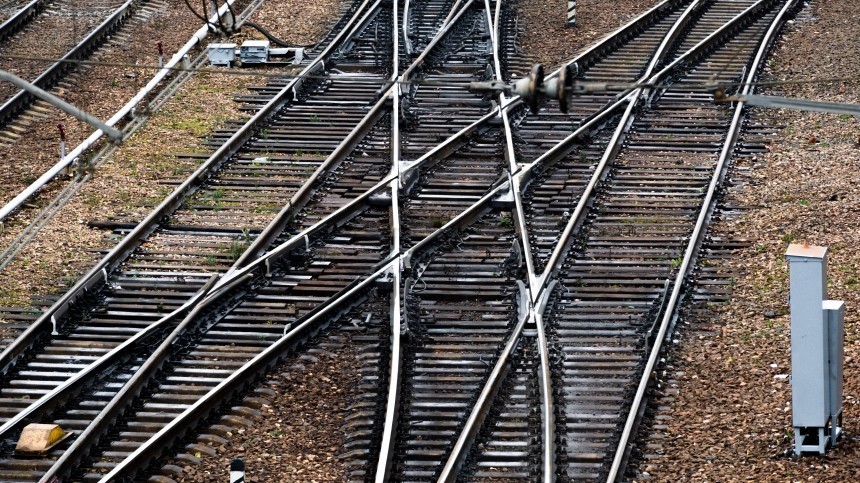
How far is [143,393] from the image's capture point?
12875 mm

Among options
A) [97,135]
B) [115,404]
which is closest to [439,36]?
[97,135]

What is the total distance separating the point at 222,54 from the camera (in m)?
22.2

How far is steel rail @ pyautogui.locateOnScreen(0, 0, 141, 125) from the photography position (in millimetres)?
20312

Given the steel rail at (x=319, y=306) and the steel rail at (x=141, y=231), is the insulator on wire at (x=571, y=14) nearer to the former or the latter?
the steel rail at (x=141, y=231)

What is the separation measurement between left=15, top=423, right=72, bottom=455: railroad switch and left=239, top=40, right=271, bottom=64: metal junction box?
11.1 metres

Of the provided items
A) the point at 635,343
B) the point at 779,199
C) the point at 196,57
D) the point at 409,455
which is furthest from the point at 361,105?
the point at 409,455

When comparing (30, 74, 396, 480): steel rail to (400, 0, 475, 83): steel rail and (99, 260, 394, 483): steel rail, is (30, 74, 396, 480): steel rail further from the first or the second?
(400, 0, 475, 83): steel rail

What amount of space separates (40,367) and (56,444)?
5.39 feet

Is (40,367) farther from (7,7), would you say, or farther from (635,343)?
(7,7)

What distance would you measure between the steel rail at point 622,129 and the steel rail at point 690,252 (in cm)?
66

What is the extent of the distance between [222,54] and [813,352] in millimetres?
12768

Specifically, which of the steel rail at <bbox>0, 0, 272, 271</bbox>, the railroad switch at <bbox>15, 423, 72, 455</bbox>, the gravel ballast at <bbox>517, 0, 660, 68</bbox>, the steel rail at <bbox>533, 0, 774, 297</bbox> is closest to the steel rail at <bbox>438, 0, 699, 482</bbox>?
the steel rail at <bbox>533, 0, 774, 297</bbox>

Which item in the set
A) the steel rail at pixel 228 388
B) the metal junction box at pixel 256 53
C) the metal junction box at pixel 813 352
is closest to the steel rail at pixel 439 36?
the metal junction box at pixel 256 53

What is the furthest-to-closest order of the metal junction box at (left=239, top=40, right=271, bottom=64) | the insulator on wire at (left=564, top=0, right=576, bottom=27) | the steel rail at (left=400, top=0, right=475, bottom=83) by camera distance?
1. the insulator on wire at (left=564, top=0, right=576, bottom=27)
2. the metal junction box at (left=239, top=40, right=271, bottom=64)
3. the steel rail at (left=400, top=0, right=475, bottom=83)
